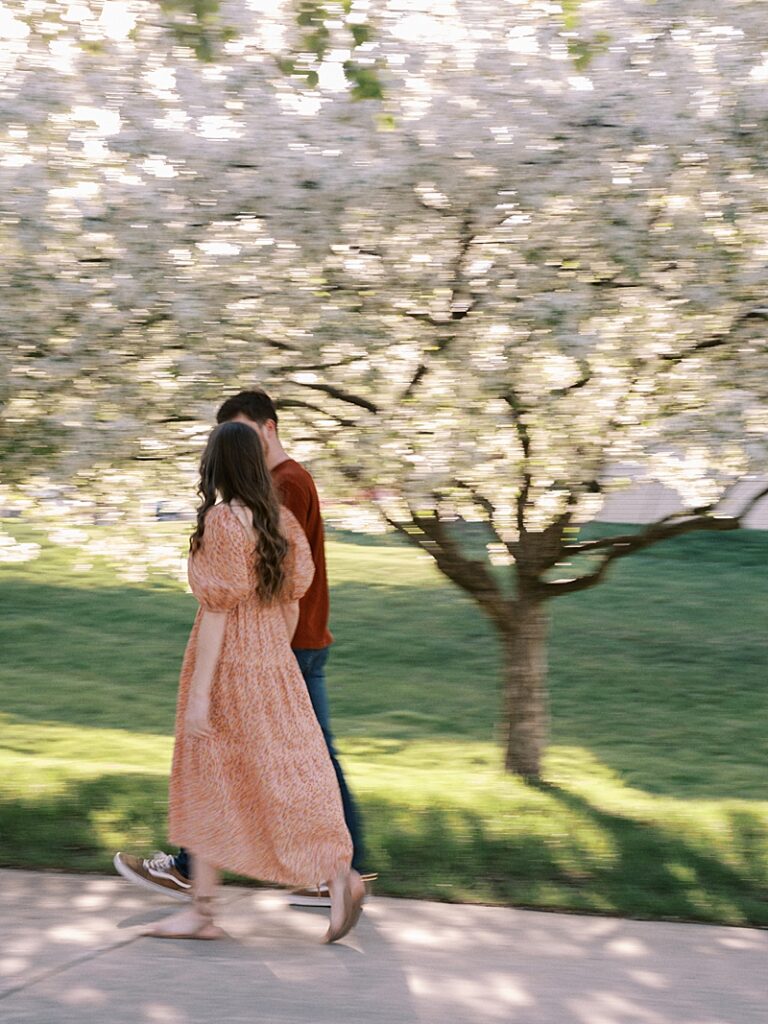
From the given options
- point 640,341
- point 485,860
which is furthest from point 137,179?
point 485,860

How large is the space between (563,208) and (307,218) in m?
1.11

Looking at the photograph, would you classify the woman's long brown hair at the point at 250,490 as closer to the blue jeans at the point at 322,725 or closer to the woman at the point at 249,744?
the woman at the point at 249,744

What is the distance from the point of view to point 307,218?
6070 mm

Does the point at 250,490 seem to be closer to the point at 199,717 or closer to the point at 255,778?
the point at 199,717

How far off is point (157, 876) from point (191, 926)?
499 mm

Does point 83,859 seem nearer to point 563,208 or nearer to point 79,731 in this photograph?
point 563,208

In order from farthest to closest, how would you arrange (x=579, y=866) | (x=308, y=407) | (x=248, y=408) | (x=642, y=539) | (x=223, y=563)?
(x=642, y=539), (x=308, y=407), (x=579, y=866), (x=248, y=408), (x=223, y=563)

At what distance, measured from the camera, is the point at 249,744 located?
4.61 metres

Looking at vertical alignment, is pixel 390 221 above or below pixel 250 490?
above

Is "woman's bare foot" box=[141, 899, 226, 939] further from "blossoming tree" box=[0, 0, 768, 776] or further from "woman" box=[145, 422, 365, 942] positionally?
"blossoming tree" box=[0, 0, 768, 776]

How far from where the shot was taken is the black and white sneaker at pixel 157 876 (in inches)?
198

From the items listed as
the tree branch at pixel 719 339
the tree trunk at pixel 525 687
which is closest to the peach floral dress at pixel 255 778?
the tree branch at pixel 719 339

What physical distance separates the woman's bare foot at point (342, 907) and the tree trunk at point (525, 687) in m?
3.83

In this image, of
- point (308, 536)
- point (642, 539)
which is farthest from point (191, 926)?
point (642, 539)
